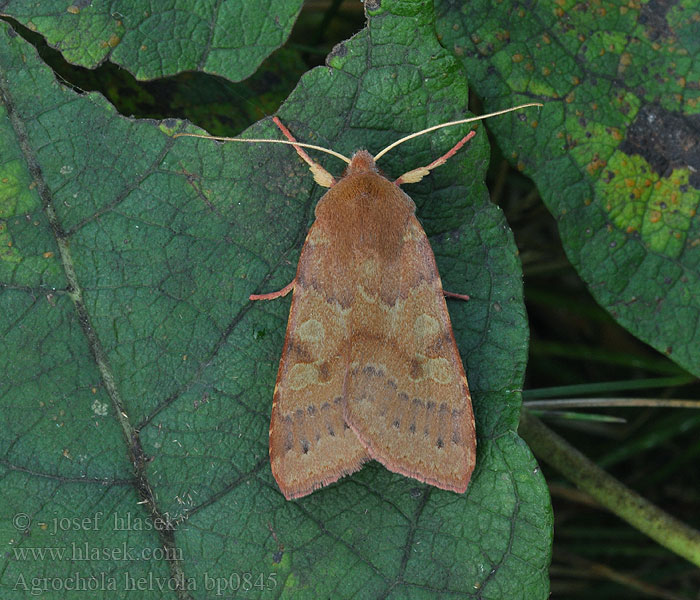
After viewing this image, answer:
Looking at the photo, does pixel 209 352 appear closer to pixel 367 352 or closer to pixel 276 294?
pixel 276 294

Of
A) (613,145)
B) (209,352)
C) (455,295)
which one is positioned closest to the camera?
(209,352)

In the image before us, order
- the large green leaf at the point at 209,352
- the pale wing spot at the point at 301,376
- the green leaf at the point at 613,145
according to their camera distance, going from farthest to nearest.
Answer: the green leaf at the point at 613,145 < the pale wing spot at the point at 301,376 < the large green leaf at the point at 209,352

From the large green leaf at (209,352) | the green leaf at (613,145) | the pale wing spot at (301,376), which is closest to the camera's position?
the large green leaf at (209,352)

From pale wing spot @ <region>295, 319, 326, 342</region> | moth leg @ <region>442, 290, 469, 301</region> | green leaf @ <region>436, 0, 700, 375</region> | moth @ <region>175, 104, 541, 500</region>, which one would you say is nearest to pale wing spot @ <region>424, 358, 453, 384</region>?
moth @ <region>175, 104, 541, 500</region>

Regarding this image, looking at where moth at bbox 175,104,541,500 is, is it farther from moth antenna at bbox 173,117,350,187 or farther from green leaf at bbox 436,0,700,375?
green leaf at bbox 436,0,700,375

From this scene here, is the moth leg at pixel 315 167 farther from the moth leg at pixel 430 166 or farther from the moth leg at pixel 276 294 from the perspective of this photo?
the moth leg at pixel 276 294

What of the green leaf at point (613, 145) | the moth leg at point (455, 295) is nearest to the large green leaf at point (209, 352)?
the moth leg at point (455, 295)

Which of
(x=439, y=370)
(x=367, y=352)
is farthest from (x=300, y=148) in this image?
(x=439, y=370)
